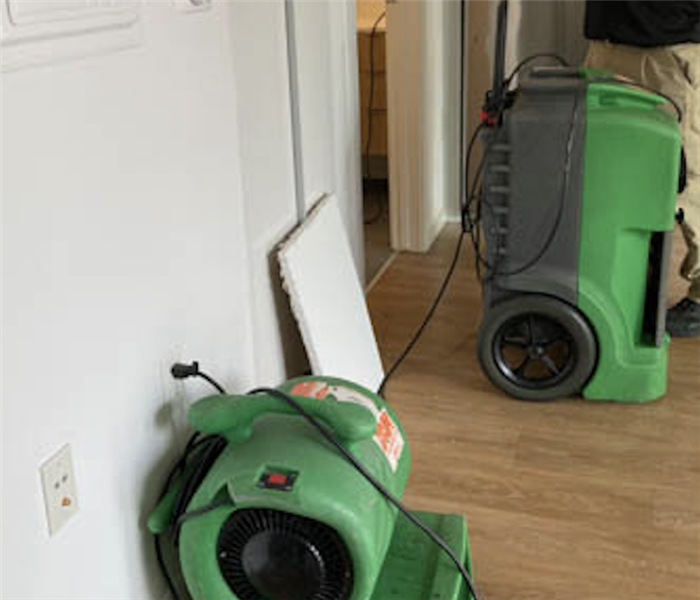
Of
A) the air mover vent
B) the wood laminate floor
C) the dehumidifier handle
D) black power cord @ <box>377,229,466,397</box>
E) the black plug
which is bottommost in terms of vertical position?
black power cord @ <box>377,229,466,397</box>

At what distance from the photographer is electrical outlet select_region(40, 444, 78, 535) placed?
44.9 inches

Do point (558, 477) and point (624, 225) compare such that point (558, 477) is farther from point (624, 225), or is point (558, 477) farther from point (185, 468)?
point (185, 468)

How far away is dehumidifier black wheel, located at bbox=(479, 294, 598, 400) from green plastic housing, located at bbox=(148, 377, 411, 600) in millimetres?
964

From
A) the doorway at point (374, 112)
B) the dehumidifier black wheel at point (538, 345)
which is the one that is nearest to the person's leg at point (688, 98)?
the dehumidifier black wheel at point (538, 345)

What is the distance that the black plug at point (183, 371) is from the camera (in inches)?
57.2

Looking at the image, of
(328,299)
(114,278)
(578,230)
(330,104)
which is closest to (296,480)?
(114,278)

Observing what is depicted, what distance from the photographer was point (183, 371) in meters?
1.46

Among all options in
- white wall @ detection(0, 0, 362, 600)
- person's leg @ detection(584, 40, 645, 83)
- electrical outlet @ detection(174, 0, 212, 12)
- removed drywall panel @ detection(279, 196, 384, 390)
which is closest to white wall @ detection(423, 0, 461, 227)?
person's leg @ detection(584, 40, 645, 83)

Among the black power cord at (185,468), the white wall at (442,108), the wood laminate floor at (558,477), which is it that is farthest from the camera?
the white wall at (442,108)

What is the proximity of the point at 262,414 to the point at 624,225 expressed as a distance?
116cm

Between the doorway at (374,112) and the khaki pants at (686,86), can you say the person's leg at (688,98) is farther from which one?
the doorway at (374,112)

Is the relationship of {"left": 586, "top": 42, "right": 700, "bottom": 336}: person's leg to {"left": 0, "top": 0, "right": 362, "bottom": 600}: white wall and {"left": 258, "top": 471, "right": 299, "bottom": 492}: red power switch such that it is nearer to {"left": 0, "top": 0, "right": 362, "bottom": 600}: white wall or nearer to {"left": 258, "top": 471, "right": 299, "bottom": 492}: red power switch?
{"left": 0, "top": 0, "right": 362, "bottom": 600}: white wall

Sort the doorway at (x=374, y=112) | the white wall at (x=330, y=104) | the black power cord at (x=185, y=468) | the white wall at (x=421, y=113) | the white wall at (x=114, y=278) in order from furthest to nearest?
the doorway at (x=374, y=112) < the white wall at (x=421, y=113) < the white wall at (x=330, y=104) < the black power cord at (x=185, y=468) < the white wall at (x=114, y=278)

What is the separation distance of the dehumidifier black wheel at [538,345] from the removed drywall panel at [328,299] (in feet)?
1.09
